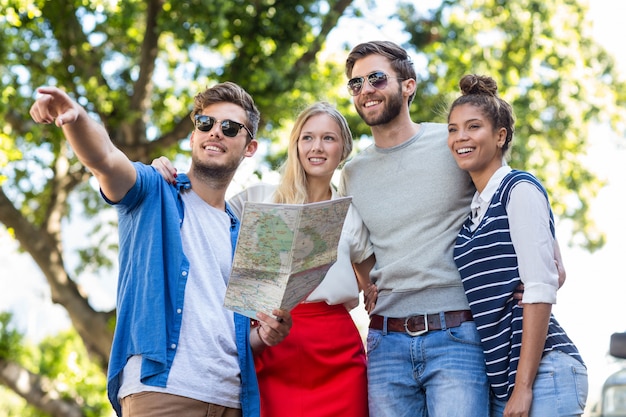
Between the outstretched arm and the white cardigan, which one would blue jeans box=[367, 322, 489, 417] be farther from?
the outstretched arm

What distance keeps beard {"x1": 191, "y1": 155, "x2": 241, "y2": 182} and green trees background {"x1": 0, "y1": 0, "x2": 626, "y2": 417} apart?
17.2ft

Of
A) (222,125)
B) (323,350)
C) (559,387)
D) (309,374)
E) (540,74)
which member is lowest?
(559,387)

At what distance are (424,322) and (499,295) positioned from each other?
15.7 inches

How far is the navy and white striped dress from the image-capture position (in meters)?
3.18

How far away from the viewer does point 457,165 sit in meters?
3.70

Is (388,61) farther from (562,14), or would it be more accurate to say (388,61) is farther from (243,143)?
(562,14)

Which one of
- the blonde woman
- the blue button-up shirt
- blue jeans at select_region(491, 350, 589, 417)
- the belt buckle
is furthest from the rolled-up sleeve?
the blue button-up shirt

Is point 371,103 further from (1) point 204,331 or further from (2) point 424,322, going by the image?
(1) point 204,331

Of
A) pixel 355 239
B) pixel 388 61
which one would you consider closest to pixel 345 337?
pixel 355 239

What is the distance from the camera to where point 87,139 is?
2.72 m

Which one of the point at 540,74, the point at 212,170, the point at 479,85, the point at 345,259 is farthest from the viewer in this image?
the point at 540,74

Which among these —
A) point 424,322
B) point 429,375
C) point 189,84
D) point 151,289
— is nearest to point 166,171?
point 151,289

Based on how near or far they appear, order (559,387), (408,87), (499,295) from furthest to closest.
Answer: (408,87), (499,295), (559,387)

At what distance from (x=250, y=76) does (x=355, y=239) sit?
6.00 m
